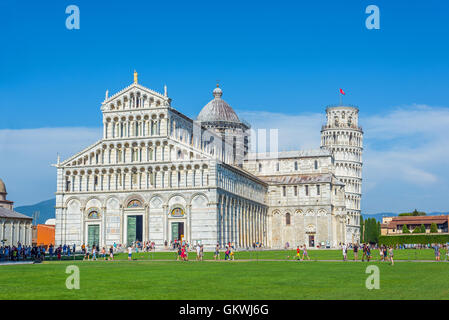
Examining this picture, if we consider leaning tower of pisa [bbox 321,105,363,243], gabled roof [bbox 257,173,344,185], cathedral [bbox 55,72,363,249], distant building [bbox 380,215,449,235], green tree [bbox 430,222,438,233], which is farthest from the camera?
distant building [bbox 380,215,449,235]

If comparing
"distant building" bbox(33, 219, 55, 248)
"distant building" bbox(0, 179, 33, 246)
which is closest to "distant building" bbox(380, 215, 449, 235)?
"distant building" bbox(33, 219, 55, 248)

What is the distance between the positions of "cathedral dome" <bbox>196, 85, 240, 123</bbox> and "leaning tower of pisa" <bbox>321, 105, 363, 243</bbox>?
31416 mm

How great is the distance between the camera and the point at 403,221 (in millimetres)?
158250

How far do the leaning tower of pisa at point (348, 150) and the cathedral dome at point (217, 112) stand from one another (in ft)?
103

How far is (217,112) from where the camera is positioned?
113688 mm

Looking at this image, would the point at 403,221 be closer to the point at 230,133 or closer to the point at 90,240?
the point at 230,133

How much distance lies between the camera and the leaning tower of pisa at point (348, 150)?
136625 mm

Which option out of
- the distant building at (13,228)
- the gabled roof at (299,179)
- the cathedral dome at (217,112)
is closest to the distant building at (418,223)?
the gabled roof at (299,179)

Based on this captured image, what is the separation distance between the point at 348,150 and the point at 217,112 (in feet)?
131

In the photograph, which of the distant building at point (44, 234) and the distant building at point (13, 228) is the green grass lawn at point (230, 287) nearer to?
the distant building at point (13, 228)

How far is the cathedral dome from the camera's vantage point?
113 m

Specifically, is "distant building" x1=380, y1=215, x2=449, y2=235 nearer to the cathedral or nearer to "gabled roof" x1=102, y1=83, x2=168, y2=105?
the cathedral
